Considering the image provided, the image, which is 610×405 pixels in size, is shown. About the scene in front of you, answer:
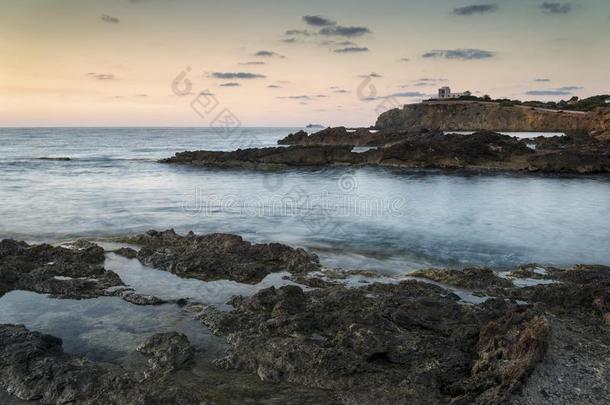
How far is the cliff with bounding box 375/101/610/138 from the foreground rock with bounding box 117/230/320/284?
254 feet

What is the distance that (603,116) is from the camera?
61.5 m

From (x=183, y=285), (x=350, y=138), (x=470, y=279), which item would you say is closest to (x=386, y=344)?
(x=470, y=279)

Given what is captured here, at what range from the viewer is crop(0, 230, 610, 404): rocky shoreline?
21.2ft

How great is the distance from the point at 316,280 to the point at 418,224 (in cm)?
1045

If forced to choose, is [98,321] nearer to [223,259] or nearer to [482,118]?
[223,259]

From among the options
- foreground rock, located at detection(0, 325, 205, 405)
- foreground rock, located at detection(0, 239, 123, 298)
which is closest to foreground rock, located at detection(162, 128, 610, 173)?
foreground rock, located at detection(0, 239, 123, 298)

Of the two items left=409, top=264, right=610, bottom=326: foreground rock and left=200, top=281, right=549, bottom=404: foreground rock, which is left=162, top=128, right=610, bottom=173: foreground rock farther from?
left=200, top=281, right=549, bottom=404: foreground rock

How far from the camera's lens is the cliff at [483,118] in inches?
3541

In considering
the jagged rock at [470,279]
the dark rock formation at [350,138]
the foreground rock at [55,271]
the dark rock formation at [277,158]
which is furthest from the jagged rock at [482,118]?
the foreground rock at [55,271]

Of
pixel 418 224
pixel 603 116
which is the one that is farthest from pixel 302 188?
pixel 603 116

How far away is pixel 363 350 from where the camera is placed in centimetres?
756

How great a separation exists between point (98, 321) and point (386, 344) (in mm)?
5627

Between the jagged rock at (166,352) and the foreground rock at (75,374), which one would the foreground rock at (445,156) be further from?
the foreground rock at (75,374)

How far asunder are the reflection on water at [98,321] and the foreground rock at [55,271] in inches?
13.2
